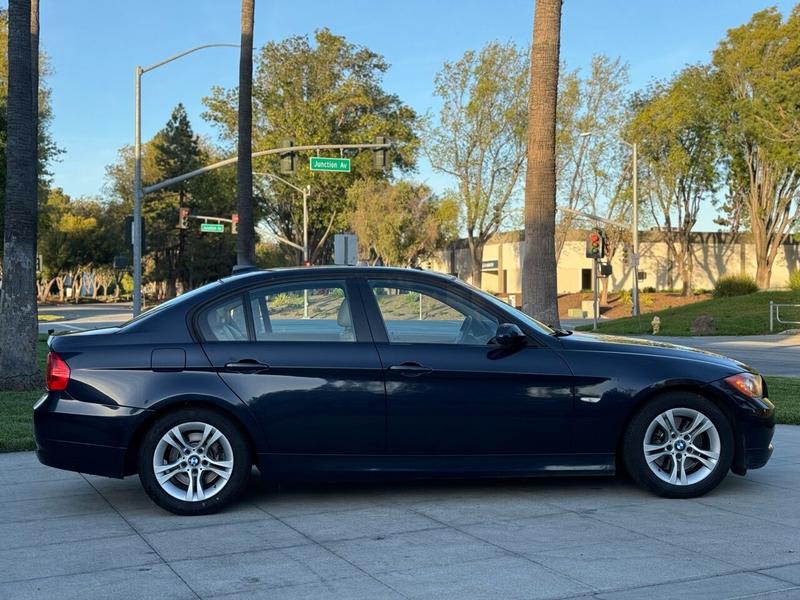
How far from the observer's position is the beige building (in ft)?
215

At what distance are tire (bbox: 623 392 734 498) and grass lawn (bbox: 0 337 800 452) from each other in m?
4.27

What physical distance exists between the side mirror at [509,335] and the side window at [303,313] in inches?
38.7

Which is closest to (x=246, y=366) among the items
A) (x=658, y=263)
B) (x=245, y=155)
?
(x=245, y=155)

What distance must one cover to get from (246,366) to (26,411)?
19.3ft

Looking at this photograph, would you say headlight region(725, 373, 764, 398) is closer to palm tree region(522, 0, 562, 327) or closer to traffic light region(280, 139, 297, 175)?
palm tree region(522, 0, 562, 327)

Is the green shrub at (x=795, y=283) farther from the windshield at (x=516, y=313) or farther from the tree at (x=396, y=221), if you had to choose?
the windshield at (x=516, y=313)

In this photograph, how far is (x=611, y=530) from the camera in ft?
19.2

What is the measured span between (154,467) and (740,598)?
3.64 meters

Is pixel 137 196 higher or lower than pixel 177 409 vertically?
higher

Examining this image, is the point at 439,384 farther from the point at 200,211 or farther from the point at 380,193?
the point at 200,211

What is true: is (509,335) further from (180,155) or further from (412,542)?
(180,155)

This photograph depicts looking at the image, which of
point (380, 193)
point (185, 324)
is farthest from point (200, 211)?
point (185, 324)

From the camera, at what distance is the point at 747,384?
269 inches

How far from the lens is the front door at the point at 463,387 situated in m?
6.44
